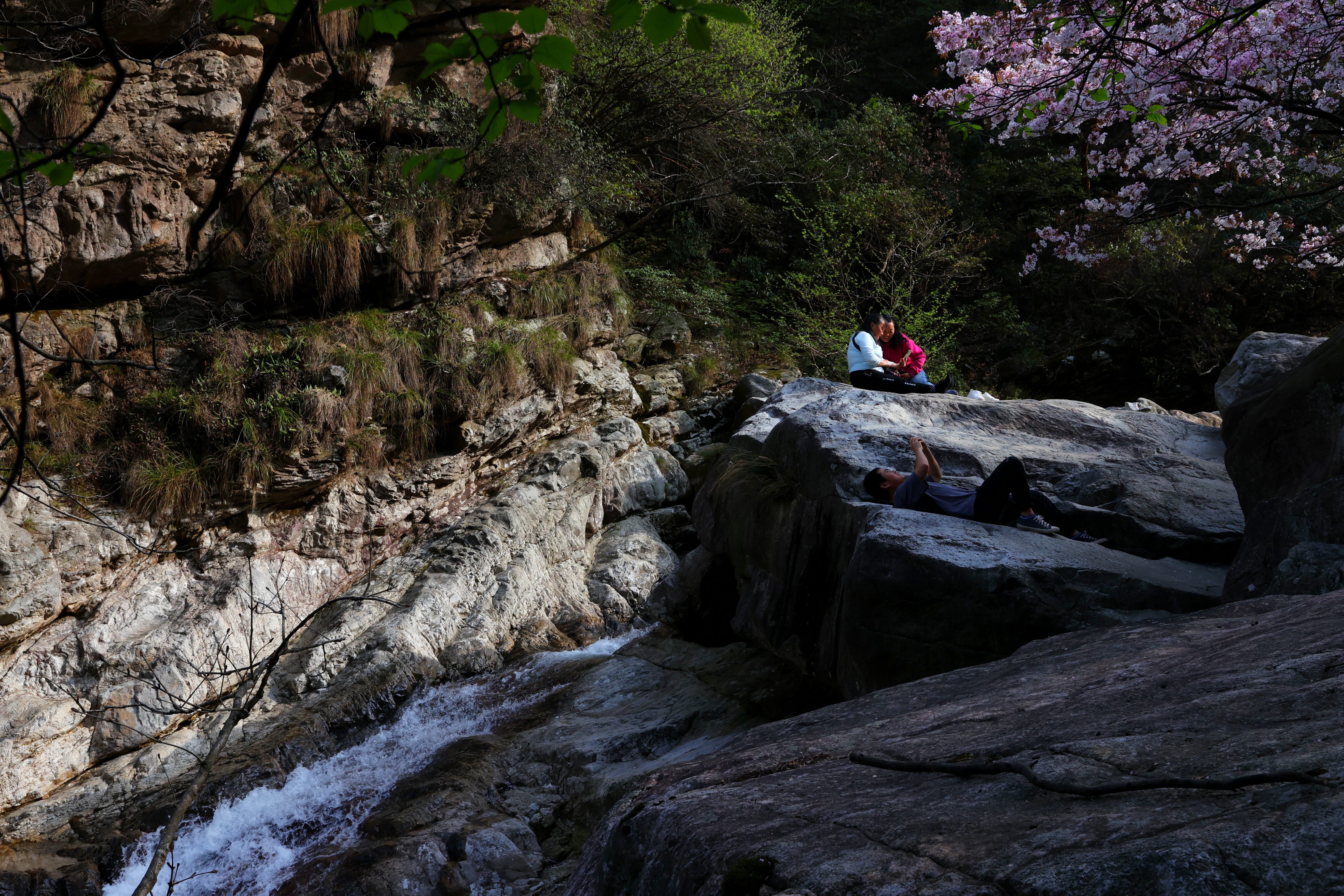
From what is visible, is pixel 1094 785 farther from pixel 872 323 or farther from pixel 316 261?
pixel 316 261

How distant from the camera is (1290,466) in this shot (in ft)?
16.0

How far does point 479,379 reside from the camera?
1028 cm

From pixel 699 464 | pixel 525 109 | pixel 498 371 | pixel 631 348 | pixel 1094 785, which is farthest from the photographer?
pixel 631 348

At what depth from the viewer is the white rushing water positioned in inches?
223

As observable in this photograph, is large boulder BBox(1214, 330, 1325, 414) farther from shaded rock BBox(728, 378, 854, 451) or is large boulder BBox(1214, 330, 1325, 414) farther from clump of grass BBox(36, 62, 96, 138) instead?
clump of grass BBox(36, 62, 96, 138)

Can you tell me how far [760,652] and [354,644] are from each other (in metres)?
3.94

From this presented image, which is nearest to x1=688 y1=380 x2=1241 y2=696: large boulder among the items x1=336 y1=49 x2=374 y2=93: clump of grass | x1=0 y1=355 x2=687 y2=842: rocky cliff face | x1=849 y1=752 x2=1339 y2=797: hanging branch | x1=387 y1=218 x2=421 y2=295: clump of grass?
x1=0 y1=355 x2=687 y2=842: rocky cliff face

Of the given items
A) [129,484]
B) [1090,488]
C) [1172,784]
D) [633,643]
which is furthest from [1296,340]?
[129,484]

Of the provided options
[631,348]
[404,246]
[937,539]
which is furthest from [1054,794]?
[631,348]

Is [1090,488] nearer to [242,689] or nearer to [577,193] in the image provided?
[242,689]

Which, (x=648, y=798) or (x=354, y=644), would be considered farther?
(x=354, y=644)

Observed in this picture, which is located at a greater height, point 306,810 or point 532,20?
point 532,20

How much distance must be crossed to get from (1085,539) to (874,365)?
3275mm

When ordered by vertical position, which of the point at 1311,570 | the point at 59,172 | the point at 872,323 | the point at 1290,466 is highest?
the point at 872,323
